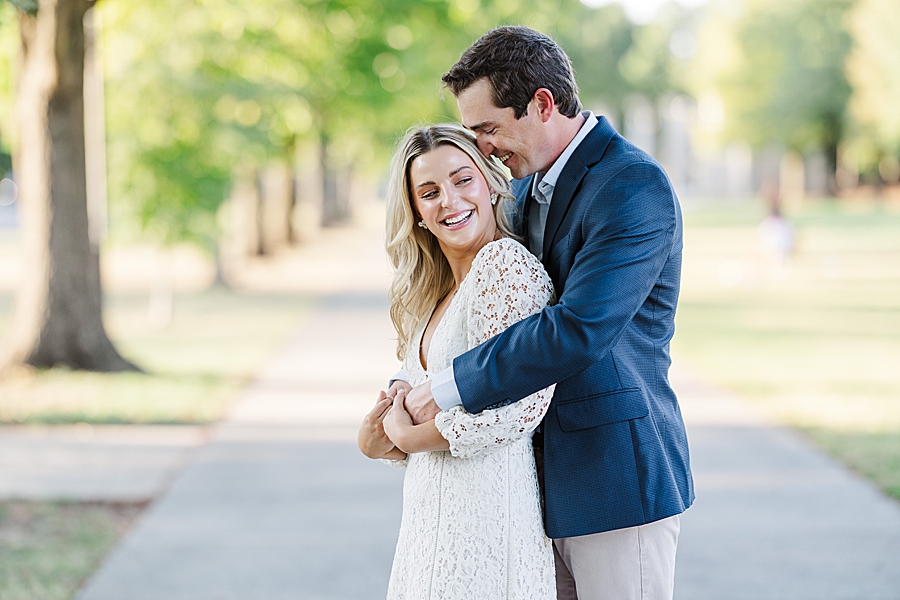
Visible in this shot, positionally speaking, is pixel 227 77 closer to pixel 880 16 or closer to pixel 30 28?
pixel 30 28

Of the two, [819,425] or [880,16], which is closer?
[819,425]

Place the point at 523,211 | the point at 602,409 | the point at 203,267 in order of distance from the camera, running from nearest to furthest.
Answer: the point at 602,409 < the point at 523,211 < the point at 203,267

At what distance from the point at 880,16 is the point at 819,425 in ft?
140

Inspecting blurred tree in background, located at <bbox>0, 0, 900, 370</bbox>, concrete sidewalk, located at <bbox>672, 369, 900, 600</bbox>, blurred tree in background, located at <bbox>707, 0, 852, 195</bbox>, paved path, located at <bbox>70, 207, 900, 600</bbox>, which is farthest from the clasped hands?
blurred tree in background, located at <bbox>707, 0, 852, 195</bbox>

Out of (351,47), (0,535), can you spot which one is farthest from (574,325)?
(351,47)

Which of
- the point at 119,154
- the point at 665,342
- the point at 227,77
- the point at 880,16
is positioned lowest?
the point at 665,342

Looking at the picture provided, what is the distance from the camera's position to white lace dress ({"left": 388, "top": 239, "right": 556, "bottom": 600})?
2.57 m

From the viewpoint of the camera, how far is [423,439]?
2.63 m

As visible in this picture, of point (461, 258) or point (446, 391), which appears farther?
point (461, 258)

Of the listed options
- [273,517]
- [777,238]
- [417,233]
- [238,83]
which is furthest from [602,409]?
[777,238]

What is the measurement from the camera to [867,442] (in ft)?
25.2

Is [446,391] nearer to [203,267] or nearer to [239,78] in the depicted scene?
[239,78]

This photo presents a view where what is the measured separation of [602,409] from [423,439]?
46 centimetres

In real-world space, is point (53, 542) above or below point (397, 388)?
below
